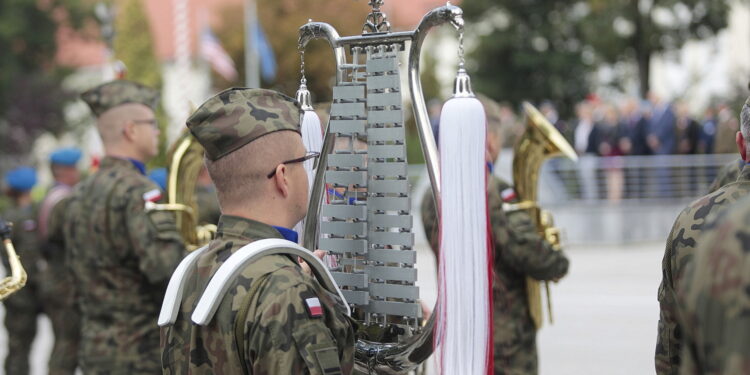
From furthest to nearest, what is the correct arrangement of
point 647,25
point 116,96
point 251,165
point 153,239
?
point 647,25 < point 116,96 < point 153,239 < point 251,165

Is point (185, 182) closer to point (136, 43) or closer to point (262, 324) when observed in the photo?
point (262, 324)

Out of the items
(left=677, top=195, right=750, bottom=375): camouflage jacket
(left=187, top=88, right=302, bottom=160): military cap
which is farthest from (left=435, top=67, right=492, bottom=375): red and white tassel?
(left=677, top=195, right=750, bottom=375): camouflage jacket

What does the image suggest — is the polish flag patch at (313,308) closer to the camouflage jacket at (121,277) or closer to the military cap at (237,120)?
the military cap at (237,120)

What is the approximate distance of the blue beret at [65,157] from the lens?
27.2 ft

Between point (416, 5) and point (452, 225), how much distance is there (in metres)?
55.5

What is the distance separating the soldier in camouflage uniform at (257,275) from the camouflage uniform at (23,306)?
535 cm

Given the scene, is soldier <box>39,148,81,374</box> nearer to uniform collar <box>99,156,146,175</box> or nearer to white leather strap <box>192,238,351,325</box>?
uniform collar <box>99,156,146,175</box>

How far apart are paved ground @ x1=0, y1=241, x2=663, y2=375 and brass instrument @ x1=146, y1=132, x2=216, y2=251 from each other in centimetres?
371

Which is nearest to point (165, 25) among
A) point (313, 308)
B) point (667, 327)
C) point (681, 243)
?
point (667, 327)

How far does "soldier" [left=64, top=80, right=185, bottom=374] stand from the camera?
507cm

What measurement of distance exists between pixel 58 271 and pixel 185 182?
230 cm

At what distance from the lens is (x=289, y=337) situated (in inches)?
100

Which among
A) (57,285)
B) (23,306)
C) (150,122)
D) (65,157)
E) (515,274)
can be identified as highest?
(150,122)

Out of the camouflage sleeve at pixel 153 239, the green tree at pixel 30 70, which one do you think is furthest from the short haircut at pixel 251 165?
the green tree at pixel 30 70
